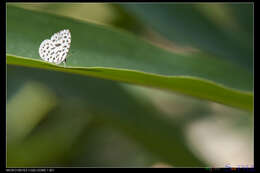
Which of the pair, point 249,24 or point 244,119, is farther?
point 244,119

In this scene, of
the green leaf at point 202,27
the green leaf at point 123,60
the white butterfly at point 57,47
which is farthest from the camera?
the green leaf at point 202,27

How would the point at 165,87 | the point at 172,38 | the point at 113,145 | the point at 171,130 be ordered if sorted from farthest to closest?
the point at 113,145
the point at 171,130
the point at 172,38
the point at 165,87

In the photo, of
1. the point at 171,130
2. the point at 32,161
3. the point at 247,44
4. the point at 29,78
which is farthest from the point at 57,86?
the point at 247,44

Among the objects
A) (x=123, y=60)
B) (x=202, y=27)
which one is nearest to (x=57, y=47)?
(x=123, y=60)

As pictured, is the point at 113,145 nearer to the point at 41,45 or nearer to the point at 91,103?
the point at 91,103

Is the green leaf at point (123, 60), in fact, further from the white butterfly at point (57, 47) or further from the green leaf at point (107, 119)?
the green leaf at point (107, 119)

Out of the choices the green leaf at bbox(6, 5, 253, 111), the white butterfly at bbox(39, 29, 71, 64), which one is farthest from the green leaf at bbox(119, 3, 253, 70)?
the white butterfly at bbox(39, 29, 71, 64)

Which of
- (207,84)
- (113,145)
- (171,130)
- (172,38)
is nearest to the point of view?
(207,84)

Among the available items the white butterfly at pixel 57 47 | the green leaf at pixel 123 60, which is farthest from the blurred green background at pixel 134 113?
the white butterfly at pixel 57 47
